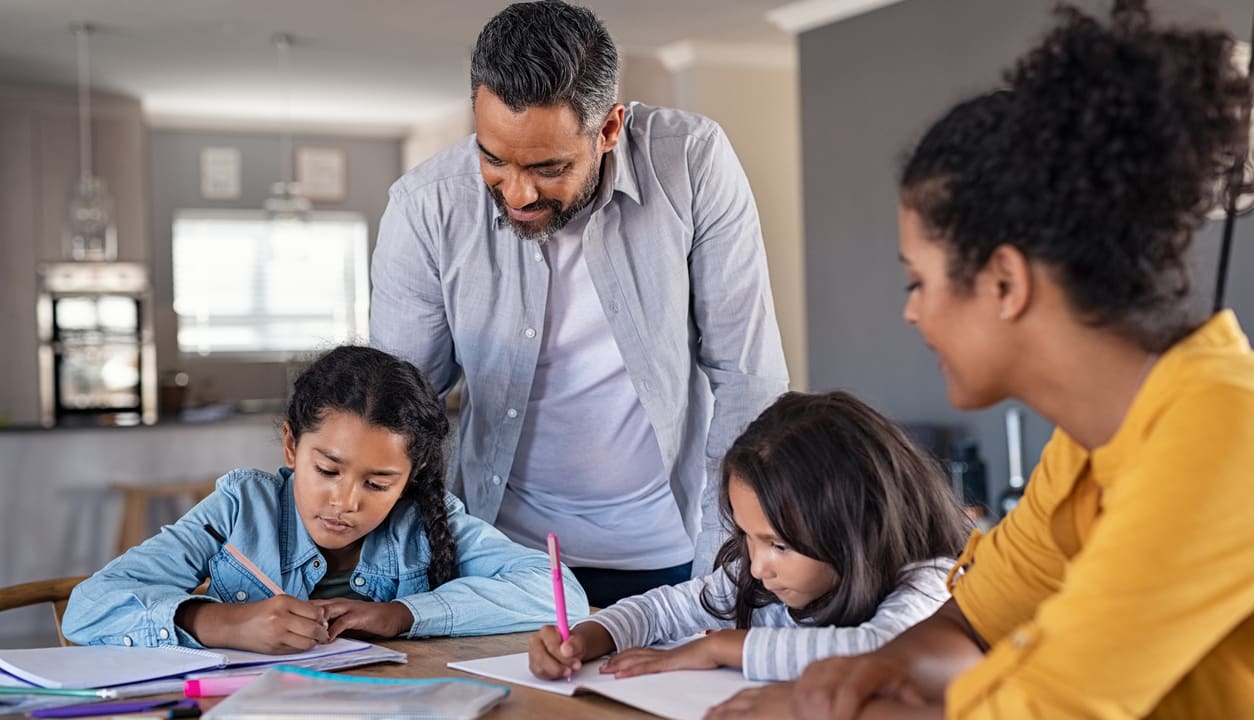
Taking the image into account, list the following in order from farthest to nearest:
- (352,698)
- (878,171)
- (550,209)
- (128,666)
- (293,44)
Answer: (293,44), (878,171), (550,209), (128,666), (352,698)

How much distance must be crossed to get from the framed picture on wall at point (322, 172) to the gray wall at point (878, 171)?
13.7 ft

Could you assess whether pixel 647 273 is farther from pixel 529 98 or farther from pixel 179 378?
pixel 179 378

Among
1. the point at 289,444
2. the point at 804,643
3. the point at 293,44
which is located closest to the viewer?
the point at 804,643

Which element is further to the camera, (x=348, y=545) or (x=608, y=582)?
(x=608, y=582)

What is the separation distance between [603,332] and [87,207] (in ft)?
20.1

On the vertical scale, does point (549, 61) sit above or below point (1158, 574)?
above

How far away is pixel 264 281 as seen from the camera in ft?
30.2

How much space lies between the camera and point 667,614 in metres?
1.52

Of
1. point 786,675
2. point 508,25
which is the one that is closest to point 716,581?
point 786,675

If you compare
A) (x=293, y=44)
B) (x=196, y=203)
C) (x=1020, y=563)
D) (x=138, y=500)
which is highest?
(x=293, y=44)

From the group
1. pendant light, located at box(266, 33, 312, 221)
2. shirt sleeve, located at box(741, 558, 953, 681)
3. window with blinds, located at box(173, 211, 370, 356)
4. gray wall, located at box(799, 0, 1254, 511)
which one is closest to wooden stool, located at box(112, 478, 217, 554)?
pendant light, located at box(266, 33, 312, 221)

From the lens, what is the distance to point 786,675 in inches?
49.3

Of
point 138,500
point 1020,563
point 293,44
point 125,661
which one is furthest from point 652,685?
point 293,44

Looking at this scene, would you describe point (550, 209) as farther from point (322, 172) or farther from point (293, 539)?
point (322, 172)
